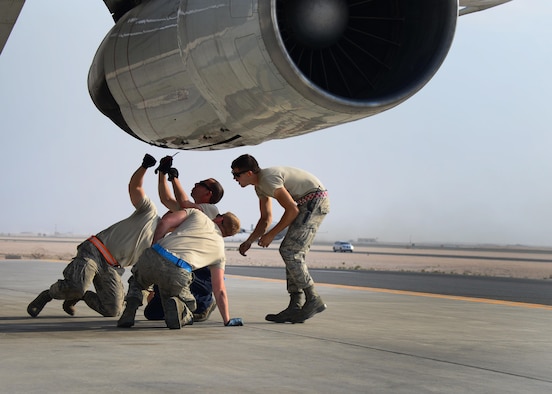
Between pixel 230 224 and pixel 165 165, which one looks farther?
pixel 230 224

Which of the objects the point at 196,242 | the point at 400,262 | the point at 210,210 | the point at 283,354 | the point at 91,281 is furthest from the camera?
the point at 400,262

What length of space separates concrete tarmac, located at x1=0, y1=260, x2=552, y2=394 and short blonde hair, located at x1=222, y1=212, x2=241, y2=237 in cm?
88

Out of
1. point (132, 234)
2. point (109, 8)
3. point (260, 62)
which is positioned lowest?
point (132, 234)

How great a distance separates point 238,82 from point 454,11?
1.46 m

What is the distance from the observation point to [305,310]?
7.93 metres

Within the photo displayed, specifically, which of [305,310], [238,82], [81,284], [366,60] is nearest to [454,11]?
[366,60]

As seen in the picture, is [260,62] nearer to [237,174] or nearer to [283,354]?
[283,354]

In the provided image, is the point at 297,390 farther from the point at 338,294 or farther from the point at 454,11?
the point at 338,294

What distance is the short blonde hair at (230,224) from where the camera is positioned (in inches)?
315

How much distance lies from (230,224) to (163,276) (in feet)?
3.73

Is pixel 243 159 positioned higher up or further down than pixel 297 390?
higher up

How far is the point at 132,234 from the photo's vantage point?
26.1ft

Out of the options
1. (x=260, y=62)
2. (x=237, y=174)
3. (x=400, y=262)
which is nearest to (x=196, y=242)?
(x=237, y=174)

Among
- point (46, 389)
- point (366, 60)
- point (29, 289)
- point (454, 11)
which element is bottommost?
point (29, 289)
